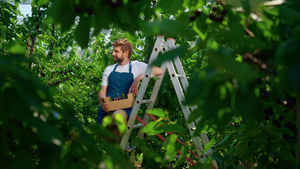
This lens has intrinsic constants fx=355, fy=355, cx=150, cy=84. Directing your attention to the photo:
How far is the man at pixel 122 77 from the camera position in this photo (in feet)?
12.6

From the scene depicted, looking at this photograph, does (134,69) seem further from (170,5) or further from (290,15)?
(290,15)

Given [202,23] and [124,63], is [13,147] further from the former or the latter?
[124,63]

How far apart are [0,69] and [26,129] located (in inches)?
9.1

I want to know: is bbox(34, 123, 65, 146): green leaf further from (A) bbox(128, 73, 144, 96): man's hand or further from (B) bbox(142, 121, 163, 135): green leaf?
(A) bbox(128, 73, 144, 96): man's hand

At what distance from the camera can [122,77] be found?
3896 millimetres

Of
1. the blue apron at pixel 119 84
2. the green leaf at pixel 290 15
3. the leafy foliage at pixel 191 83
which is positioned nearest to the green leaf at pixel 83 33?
the leafy foliage at pixel 191 83

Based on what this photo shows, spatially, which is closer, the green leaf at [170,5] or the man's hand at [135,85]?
the green leaf at [170,5]

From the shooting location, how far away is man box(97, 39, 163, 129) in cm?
384

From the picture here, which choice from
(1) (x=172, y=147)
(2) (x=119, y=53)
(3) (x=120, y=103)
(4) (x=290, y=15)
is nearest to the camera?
(4) (x=290, y=15)

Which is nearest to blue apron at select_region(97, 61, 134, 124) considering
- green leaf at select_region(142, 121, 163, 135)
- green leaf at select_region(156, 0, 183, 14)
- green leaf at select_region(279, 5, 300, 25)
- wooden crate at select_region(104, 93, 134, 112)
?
wooden crate at select_region(104, 93, 134, 112)

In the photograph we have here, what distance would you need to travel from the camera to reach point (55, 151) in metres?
0.85

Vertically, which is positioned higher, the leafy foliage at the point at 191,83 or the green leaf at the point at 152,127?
the leafy foliage at the point at 191,83

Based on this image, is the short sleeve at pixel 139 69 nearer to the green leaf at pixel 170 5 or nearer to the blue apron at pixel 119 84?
the blue apron at pixel 119 84

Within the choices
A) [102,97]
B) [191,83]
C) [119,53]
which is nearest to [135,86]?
[102,97]
